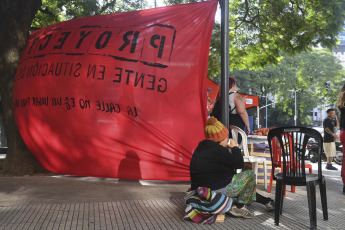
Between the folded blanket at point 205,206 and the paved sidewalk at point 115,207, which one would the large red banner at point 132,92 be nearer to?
the paved sidewalk at point 115,207

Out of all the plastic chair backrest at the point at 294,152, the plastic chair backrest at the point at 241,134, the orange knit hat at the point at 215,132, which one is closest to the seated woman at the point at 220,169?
the orange knit hat at the point at 215,132

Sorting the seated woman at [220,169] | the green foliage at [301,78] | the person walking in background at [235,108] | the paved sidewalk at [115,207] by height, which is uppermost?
→ the green foliage at [301,78]

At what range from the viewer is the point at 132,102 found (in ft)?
20.9

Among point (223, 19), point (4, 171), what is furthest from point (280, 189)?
point (4, 171)

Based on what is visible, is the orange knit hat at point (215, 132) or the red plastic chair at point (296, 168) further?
the orange knit hat at point (215, 132)

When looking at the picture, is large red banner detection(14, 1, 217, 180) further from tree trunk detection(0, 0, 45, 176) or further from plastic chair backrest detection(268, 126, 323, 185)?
plastic chair backrest detection(268, 126, 323, 185)

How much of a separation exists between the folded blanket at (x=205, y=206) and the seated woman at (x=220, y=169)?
0.37 feet

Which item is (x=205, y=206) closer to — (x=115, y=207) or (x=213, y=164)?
(x=213, y=164)

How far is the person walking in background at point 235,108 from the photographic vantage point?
642cm

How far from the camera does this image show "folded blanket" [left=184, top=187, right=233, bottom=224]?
14.7ft

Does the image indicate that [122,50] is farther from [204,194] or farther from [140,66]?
[204,194]

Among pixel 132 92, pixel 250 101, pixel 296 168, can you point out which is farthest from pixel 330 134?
pixel 250 101

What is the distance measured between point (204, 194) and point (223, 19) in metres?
2.61

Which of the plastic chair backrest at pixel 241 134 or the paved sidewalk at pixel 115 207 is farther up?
the plastic chair backrest at pixel 241 134
